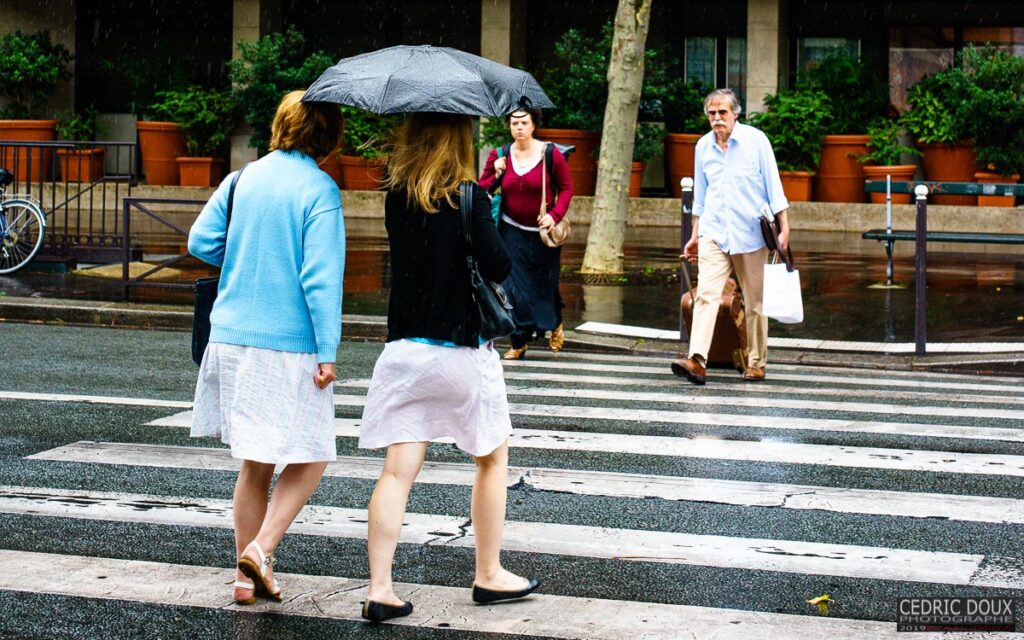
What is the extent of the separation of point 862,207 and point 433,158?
17951mm

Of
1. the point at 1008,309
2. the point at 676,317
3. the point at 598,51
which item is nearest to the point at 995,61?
the point at 598,51

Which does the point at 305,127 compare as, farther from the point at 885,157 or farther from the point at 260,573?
the point at 885,157

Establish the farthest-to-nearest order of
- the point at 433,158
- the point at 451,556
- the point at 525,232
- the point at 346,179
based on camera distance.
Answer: the point at 346,179
the point at 525,232
the point at 451,556
the point at 433,158

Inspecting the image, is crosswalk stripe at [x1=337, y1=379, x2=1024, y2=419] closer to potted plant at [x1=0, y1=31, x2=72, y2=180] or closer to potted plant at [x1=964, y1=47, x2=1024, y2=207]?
potted plant at [x1=964, y1=47, x2=1024, y2=207]

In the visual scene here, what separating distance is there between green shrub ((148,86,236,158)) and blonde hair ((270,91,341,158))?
68.0 feet

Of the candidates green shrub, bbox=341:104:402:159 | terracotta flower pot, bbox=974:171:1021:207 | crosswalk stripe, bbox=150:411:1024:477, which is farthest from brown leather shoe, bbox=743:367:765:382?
green shrub, bbox=341:104:402:159

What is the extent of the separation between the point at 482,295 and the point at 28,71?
22559 millimetres

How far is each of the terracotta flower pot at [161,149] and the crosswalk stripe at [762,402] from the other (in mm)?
16330

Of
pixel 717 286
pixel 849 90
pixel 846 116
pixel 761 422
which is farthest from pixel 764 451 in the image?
pixel 849 90

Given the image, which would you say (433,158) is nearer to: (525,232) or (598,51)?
(525,232)

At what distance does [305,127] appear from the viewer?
5051 mm

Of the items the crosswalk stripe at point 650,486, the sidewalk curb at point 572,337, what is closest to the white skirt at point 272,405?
the crosswalk stripe at point 650,486

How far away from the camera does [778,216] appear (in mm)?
10234

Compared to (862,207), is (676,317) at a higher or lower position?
lower
